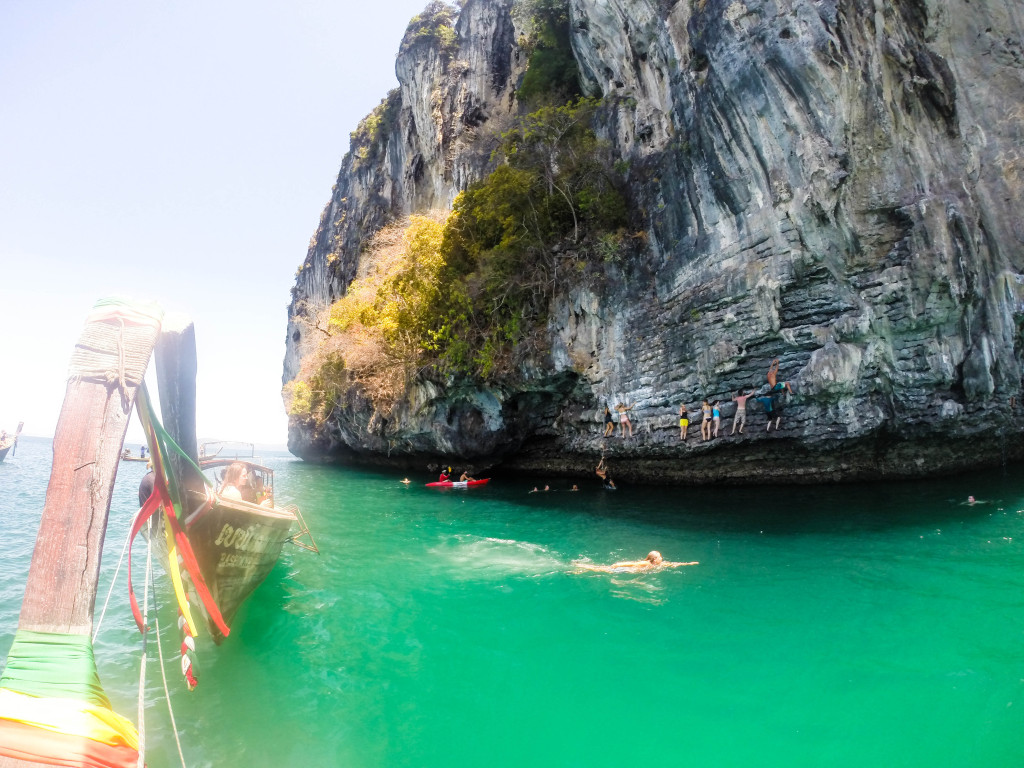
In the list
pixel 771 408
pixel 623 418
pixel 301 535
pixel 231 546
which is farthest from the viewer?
pixel 623 418

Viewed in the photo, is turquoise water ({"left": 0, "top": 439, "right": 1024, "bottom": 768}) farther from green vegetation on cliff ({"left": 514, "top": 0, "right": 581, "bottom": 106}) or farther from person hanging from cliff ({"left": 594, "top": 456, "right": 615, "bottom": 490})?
green vegetation on cliff ({"left": 514, "top": 0, "right": 581, "bottom": 106})

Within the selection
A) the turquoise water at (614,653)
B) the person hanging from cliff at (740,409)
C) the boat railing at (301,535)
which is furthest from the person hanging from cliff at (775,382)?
the boat railing at (301,535)

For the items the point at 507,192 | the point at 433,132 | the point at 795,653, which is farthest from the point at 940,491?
the point at 433,132

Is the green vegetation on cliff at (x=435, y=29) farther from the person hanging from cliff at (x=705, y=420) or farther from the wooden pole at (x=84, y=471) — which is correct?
the wooden pole at (x=84, y=471)

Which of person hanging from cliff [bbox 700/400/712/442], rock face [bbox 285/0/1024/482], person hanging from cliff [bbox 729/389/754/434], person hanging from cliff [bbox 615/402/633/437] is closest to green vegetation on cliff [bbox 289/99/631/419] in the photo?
rock face [bbox 285/0/1024/482]

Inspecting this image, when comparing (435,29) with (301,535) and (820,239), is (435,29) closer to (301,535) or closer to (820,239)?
(820,239)

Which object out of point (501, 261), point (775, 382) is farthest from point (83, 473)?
point (501, 261)
